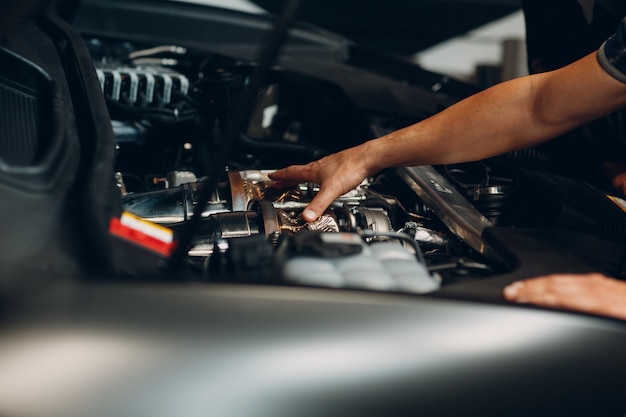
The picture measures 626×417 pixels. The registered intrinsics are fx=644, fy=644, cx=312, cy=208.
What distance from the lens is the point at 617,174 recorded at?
4.69 ft

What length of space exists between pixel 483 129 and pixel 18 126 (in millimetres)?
824

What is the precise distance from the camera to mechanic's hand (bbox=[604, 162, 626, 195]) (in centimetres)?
139

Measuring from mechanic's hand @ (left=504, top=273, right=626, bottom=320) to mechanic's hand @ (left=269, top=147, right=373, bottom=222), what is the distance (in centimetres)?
44

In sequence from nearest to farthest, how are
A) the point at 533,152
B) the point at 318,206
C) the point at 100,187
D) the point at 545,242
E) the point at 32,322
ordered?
the point at 32,322
the point at 100,187
the point at 545,242
the point at 318,206
the point at 533,152

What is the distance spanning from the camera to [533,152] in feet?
4.91

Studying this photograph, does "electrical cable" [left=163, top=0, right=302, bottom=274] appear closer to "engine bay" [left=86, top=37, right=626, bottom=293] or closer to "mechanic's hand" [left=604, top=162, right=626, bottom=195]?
"engine bay" [left=86, top=37, right=626, bottom=293]

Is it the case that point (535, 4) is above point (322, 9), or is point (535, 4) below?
below

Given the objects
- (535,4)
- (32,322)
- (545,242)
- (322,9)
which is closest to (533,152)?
(535,4)

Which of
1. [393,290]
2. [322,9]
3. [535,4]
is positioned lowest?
[393,290]

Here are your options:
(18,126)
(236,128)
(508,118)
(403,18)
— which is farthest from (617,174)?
(403,18)

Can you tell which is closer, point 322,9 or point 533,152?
point 533,152

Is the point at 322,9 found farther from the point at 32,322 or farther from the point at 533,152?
the point at 32,322

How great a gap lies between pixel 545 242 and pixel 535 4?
786 millimetres

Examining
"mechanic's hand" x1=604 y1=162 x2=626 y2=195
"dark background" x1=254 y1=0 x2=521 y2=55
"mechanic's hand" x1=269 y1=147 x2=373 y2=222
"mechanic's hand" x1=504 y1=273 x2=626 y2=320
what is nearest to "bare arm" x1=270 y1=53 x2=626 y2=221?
"mechanic's hand" x1=269 y1=147 x2=373 y2=222
